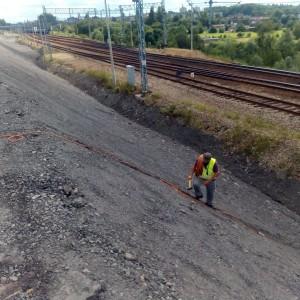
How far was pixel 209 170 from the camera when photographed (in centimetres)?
1112

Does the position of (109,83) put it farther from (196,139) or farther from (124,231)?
(124,231)

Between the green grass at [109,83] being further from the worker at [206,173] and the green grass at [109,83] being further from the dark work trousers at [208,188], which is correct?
the worker at [206,173]

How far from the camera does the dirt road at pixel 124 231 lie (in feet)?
24.6

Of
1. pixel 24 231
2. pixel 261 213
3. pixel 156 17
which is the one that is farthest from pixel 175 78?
pixel 156 17

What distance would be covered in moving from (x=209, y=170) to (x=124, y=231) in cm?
330

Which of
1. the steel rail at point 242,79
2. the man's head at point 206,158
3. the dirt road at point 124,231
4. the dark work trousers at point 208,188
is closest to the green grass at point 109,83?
the steel rail at point 242,79

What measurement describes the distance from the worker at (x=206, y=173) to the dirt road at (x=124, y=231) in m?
0.52

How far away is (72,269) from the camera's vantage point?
7.55 meters

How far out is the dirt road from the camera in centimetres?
750

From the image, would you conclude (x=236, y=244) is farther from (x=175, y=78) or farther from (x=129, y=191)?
(x=175, y=78)

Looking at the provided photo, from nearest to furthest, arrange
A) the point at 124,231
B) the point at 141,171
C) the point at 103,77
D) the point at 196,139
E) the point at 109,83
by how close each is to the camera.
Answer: the point at 124,231 → the point at 141,171 → the point at 196,139 → the point at 109,83 → the point at 103,77

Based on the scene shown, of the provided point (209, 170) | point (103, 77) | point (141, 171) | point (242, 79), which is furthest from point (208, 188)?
point (103, 77)

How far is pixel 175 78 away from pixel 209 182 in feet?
56.2

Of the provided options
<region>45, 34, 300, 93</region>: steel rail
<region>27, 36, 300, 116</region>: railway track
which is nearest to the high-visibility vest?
<region>27, 36, 300, 116</region>: railway track
